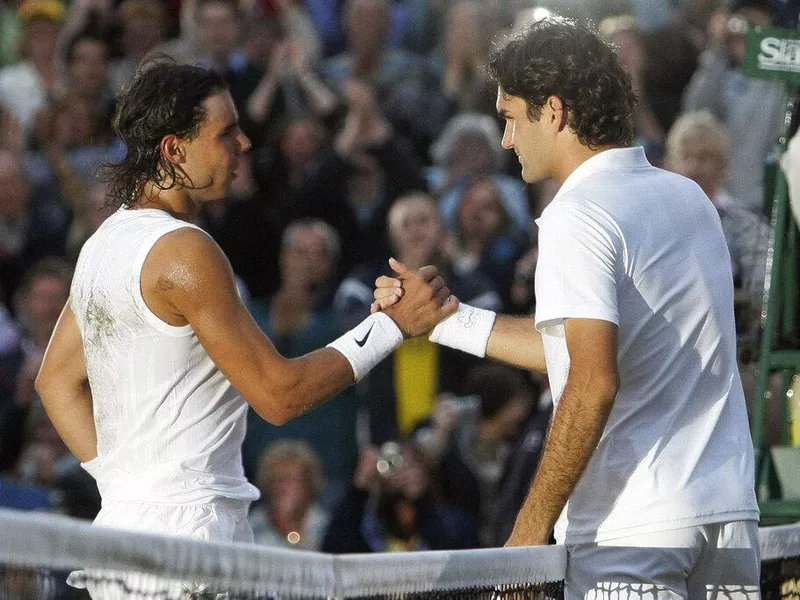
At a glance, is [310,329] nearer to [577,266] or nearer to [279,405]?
[279,405]

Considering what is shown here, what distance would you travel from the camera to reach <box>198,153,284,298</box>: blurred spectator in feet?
27.7

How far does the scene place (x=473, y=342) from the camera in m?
3.97

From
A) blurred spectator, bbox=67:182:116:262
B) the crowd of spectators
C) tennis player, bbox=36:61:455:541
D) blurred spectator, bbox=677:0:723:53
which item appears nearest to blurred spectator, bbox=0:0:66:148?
the crowd of spectators

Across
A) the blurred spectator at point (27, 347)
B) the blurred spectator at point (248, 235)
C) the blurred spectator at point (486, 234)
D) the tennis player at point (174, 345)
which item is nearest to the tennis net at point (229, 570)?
the tennis player at point (174, 345)

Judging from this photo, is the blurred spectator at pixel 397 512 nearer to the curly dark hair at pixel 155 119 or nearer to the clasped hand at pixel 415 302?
the clasped hand at pixel 415 302

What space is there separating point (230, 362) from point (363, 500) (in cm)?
460

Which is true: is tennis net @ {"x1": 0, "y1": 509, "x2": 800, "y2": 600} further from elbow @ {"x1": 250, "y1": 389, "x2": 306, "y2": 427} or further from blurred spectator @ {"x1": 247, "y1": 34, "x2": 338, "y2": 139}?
blurred spectator @ {"x1": 247, "y1": 34, "x2": 338, "y2": 139}

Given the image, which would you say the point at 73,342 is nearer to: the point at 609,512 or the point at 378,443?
the point at 609,512

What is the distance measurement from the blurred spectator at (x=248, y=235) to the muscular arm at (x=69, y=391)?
464 cm

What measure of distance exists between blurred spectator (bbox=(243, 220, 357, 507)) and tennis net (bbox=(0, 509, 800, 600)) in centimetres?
493

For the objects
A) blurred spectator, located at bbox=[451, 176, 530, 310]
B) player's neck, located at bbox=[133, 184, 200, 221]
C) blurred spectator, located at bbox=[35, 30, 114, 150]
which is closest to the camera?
player's neck, located at bbox=[133, 184, 200, 221]

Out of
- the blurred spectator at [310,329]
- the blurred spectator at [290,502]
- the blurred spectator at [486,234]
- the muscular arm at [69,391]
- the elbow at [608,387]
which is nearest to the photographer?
the elbow at [608,387]

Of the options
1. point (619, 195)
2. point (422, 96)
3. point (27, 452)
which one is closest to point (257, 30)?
point (422, 96)

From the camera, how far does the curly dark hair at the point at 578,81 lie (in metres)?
3.27
